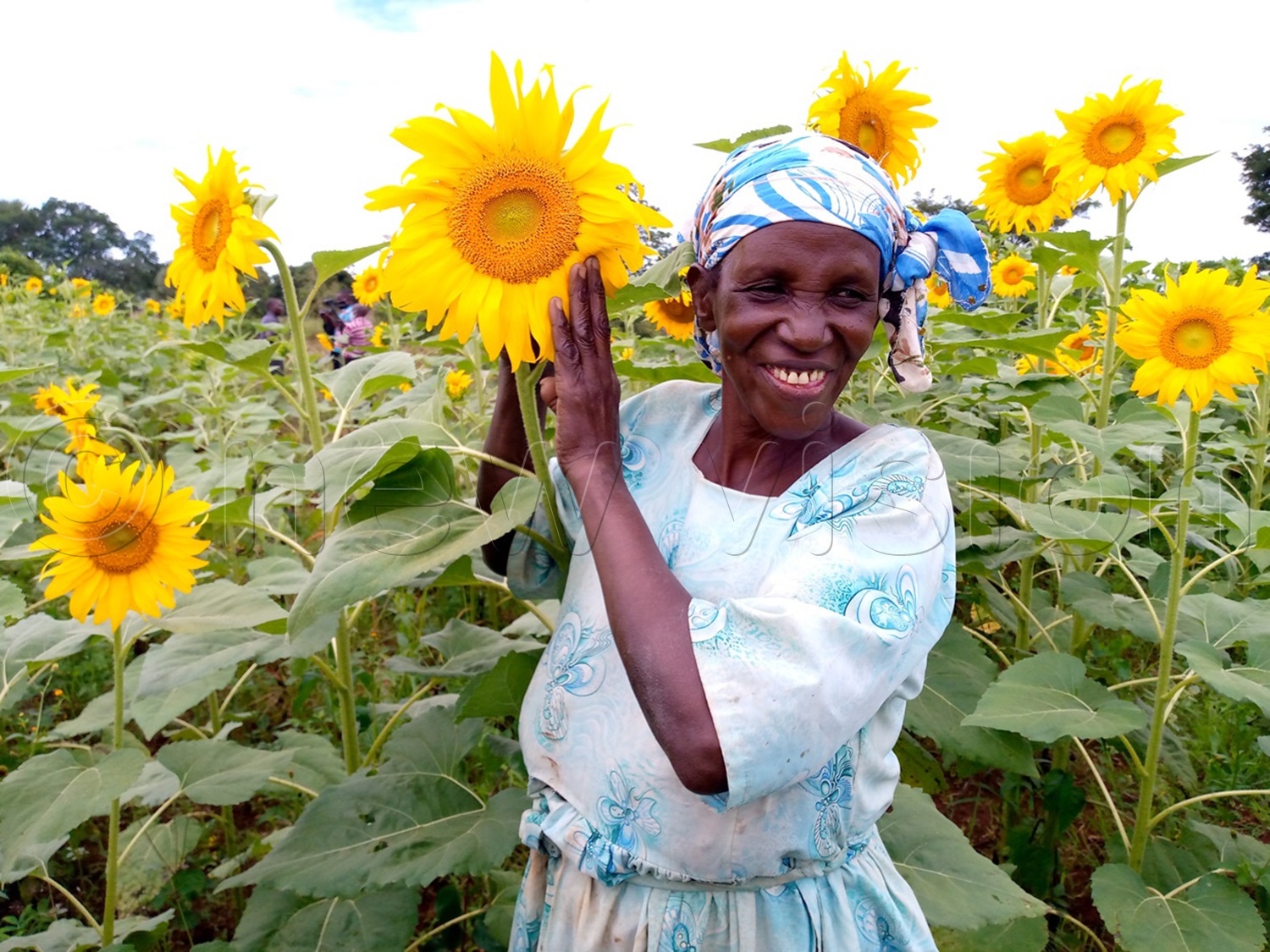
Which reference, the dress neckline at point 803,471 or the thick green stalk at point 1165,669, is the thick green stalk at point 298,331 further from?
the thick green stalk at point 1165,669

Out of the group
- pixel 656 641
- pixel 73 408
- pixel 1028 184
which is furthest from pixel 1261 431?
pixel 73 408

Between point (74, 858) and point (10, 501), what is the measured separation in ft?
3.70

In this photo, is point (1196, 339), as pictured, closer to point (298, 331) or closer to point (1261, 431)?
point (1261, 431)

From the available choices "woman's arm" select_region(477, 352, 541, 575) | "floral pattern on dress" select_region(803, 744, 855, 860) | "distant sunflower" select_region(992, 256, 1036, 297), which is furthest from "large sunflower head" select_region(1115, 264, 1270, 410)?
"distant sunflower" select_region(992, 256, 1036, 297)

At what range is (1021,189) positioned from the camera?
125 inches

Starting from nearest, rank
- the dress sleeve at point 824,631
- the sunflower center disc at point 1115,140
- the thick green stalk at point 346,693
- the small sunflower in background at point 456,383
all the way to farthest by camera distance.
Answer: the dress sleeve at point 824,631
the thick green stalk at point 346,693
the sunflower center disc at point 1115,140
the small sunflower in background at point 456,383

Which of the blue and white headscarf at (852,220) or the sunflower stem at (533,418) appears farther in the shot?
the sunflower stem at (533,418)

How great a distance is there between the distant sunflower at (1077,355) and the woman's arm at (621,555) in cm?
234

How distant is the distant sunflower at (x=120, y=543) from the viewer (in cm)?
164

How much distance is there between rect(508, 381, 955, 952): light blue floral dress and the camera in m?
1.18

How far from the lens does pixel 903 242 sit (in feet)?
4.81

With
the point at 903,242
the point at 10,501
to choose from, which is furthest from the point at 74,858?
the point at 903,242

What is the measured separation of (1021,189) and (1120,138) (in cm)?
50

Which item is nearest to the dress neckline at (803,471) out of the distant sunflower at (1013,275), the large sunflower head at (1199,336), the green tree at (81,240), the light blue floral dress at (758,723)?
the light blue floral dress at (758,723)
